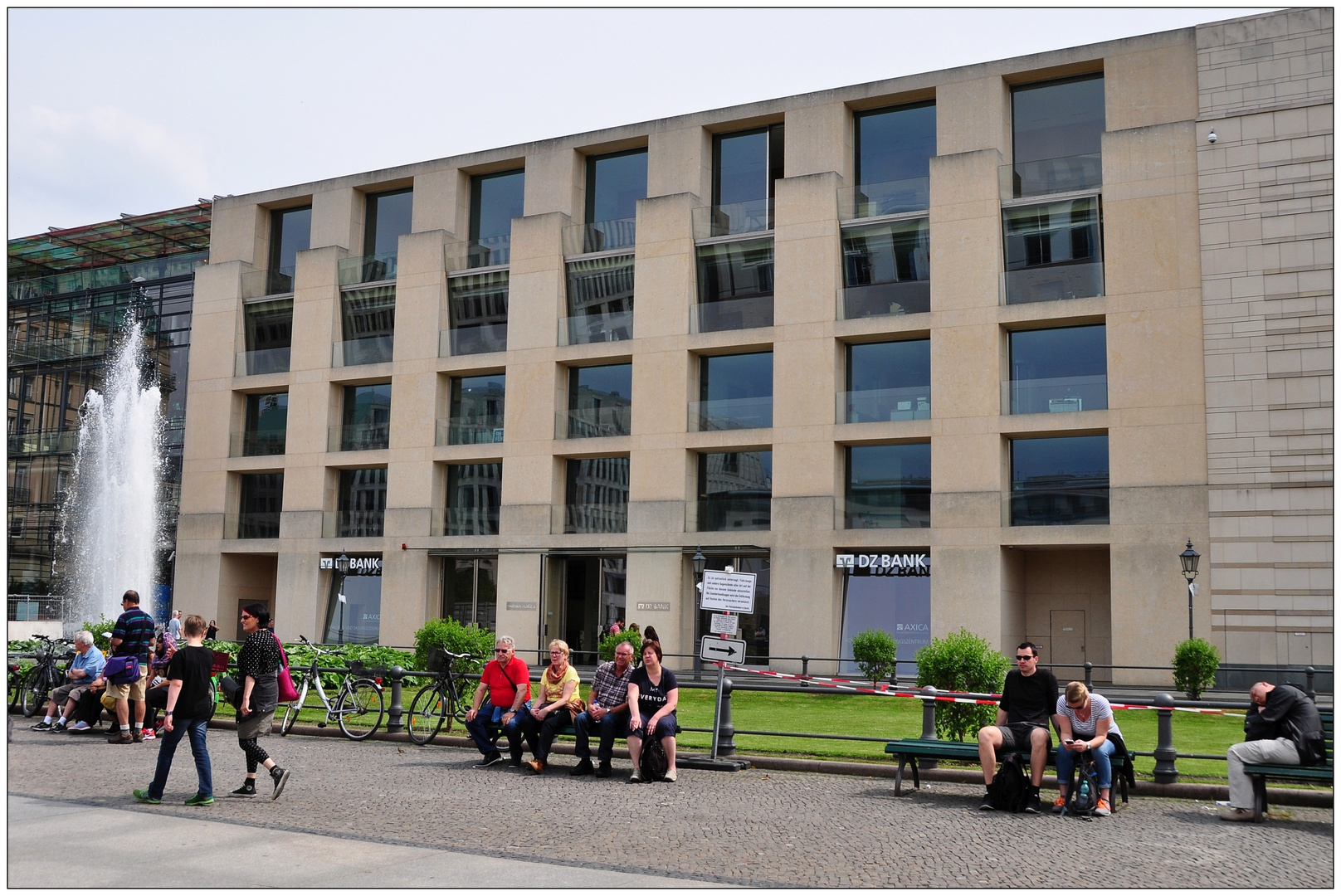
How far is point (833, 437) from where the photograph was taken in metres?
34.8

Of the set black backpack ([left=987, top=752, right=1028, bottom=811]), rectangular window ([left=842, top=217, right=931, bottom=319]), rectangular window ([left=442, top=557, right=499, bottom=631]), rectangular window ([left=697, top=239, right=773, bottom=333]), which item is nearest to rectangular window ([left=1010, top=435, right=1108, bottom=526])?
rectangular window ([left=842, top=217, right=931, bottom=319])

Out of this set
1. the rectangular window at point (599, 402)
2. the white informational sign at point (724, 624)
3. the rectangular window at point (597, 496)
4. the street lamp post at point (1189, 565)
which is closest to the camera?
the white informational sign at point (724, 624)

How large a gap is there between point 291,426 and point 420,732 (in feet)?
95.1

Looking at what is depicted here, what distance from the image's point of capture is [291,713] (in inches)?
704

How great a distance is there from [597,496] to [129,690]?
2187 cm

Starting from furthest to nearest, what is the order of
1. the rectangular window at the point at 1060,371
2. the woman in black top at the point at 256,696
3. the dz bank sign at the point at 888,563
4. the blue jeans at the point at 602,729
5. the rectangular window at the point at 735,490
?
the rectangular window at the point at 735,490
the dz bank sign at the point at 888,563
the rectangular window at the point at 1060,371
the blue jeans at the point at 602,729
the woman in black top at the point at 256,696

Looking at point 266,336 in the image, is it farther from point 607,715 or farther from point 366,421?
point 607,715

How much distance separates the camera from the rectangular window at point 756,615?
35719mm

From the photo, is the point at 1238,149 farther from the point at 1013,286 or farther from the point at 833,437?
the point at 833,437

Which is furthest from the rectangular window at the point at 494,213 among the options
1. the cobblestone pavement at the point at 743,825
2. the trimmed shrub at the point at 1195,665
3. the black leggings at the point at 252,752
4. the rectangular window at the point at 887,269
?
the black leggings at the point at 252,752

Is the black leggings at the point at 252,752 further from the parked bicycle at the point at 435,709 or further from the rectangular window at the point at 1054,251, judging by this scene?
the rectangular window at the point at 1054,251

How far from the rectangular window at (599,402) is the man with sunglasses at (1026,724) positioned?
26282 mm

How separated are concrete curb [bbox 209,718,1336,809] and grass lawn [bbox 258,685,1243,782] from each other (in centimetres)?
47

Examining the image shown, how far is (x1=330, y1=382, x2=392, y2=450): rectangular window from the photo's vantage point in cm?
4212
